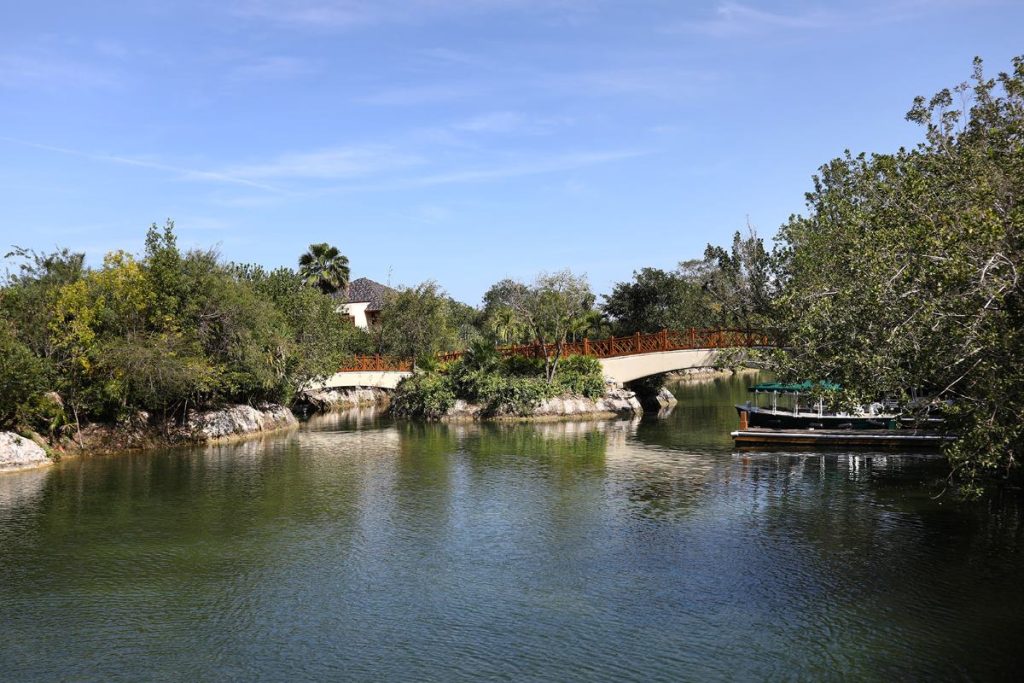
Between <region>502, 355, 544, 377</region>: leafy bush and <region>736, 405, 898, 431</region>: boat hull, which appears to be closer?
<region>736, 405, 898, 431</region>: boat hull

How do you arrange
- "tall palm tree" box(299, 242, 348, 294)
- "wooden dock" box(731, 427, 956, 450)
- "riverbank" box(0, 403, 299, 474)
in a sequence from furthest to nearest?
1. "tall palm tree" box(299, 242, 348, 294)
2. "wooden dock" box(731, 427, 956, 450)
3. "riverbank" box(0, 403, 299, 474)

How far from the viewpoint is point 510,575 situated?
1841 cm

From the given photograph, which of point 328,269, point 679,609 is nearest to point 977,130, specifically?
point 679,609

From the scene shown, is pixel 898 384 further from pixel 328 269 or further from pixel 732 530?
pixel 328 269

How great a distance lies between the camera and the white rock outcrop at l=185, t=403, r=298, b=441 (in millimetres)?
41156

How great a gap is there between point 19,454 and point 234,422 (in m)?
11.3

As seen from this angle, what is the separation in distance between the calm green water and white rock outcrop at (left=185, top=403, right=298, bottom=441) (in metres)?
8.94

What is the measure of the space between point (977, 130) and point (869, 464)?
40.9 feet

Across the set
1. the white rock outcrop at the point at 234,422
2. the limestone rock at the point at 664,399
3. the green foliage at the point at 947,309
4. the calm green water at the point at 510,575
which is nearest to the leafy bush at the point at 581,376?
the limestone rock at the point at 664,399

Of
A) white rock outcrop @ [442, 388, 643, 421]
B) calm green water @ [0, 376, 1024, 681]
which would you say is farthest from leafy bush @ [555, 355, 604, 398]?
calm green water @ [0, 376, 1024, 681]

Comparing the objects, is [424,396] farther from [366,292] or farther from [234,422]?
[366,292]

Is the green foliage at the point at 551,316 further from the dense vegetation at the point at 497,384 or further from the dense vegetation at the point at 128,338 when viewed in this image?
the dense vegetation at the point at 128,338

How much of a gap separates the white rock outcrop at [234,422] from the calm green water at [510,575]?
8937mm

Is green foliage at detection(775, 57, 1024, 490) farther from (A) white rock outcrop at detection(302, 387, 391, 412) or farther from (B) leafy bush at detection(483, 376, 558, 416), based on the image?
(A) white rock outcrop at detection(302, 387, 391, 412)
